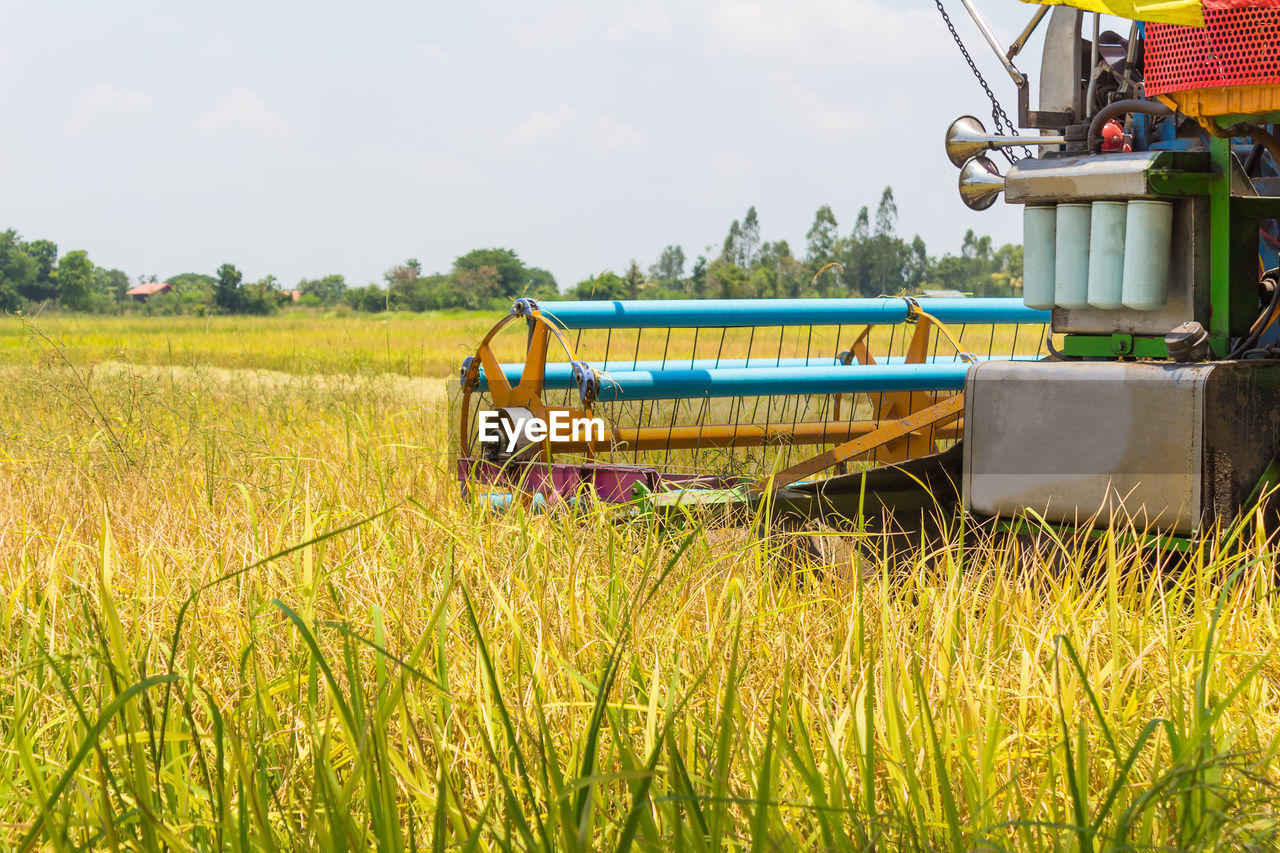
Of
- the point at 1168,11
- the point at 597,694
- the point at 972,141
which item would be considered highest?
the point at 1168,11

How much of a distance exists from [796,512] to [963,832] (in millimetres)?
1911

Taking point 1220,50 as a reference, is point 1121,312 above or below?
below

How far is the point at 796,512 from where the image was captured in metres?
3.62

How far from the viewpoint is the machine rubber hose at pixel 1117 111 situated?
3266 millimetres

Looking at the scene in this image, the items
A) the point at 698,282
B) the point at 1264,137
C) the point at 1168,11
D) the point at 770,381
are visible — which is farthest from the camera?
the point at 698,282

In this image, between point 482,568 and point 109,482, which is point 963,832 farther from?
point 109,482

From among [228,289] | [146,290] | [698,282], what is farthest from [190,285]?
[698,282]

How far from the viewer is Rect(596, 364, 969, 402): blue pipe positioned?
451 cm

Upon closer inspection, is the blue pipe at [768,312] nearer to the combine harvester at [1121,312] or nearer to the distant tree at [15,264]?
the combine harvester at [1121,312]

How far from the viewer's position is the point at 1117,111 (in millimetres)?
3350

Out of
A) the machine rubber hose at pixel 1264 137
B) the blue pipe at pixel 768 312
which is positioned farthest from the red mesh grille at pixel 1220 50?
the blue pipe at pixel 768 312

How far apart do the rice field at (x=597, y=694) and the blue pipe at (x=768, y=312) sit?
4.20 feet

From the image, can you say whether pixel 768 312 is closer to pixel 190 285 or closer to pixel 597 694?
pixel 597 694

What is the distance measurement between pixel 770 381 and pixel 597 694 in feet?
9.63
